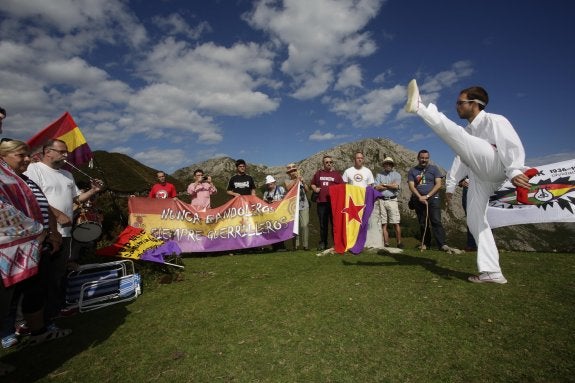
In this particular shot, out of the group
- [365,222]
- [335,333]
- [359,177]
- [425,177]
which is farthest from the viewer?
[359,177]

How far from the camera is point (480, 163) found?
4.21 m

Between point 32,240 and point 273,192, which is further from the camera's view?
point 273,192

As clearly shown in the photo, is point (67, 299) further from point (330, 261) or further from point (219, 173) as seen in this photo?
point (219, 173)

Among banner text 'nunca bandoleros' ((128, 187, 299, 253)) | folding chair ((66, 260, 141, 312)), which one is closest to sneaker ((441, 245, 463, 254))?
banner text 'nunca bandoleros' ((128, 187, 299, 253))

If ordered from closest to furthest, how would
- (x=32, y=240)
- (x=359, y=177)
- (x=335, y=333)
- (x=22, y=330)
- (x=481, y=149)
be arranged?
(x=32, y=240) < (x=335, y=333) < (x=22, y=330) < (x=481, y=149) < (x=359, y=177)

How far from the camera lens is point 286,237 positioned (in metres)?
9.00

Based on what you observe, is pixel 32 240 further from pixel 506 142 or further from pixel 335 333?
pixel 506 142

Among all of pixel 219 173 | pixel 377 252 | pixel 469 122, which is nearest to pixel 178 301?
pixel 377 252

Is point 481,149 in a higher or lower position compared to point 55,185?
higher

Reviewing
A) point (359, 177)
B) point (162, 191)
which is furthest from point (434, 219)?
point (162, 191)

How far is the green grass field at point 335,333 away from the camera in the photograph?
2514 mm

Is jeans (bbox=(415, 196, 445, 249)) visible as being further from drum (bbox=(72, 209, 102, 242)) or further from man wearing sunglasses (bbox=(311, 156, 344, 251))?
drum (bbox=(72, 209, 102, 242))

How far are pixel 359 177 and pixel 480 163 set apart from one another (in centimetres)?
414

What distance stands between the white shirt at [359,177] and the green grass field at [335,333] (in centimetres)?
335
